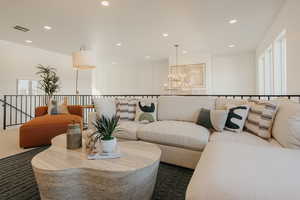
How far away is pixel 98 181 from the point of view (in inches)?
46.5

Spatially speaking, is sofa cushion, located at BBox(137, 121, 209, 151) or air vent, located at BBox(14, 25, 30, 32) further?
air vent, located at BBox(14, 25, 30, 32)

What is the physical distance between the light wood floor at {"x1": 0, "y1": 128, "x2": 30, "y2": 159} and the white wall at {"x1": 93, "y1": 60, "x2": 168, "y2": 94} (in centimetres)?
546

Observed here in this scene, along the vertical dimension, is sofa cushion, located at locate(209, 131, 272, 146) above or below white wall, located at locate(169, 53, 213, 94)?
below

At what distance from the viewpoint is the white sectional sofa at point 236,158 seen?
77 centimetres

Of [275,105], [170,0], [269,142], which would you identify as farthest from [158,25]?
[269,142]

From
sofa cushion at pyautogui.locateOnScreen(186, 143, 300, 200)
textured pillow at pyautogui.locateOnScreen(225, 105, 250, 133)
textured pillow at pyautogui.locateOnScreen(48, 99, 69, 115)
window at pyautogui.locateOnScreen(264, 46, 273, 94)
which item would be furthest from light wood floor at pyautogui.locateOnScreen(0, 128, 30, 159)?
window at pyautogui.locateOnScreen(264, 46, 273, 94)

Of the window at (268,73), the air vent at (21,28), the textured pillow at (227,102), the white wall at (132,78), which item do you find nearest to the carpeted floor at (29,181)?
the textured pillow at (227,102)

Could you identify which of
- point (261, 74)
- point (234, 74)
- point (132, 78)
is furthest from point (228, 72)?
point (132, 78)

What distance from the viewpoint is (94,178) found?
1.19m

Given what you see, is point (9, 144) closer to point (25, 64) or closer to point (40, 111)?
point (40, 111)

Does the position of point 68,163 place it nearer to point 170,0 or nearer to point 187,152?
point 187,152

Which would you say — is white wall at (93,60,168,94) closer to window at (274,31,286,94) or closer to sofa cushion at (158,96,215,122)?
window at (274,31,286,94)

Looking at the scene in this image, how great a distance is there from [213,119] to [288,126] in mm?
833

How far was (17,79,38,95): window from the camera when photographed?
5.13 meters
